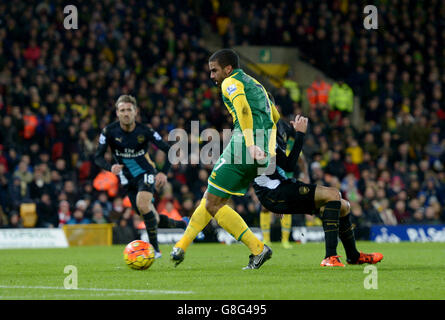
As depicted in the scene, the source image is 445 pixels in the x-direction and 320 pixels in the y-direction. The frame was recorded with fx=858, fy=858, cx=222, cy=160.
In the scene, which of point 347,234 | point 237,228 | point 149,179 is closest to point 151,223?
point 149,179

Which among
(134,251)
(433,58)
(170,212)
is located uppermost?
(433,58)

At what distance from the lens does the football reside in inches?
380

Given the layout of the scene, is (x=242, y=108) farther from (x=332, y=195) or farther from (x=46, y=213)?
(x=46, y=213)

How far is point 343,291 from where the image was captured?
7066 mm

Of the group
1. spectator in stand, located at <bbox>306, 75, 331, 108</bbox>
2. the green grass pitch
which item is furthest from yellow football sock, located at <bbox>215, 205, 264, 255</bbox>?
spectator in stand, located at <bbox>306, 75, 331, 108</bbox>

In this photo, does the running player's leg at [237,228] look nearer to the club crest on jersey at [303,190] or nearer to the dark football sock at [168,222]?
the club crest on jersey at [303,190]

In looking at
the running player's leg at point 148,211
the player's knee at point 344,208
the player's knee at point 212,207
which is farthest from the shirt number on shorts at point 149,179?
the player's knee at point 344,208

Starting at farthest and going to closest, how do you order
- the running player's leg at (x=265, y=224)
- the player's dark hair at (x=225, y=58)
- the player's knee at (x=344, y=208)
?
the running player's leg at (x=265, y=224) < the player's knee at (x=344, y=208) < the player's dark hair at (x=225, y=58)

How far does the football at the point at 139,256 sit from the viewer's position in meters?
9.65

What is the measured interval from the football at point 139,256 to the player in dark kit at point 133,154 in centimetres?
265

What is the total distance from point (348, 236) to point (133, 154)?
403cm

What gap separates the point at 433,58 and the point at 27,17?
41.9 ft

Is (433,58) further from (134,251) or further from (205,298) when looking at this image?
(205,298)

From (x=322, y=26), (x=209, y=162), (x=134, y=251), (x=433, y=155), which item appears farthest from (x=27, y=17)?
(x=134, y=251)
